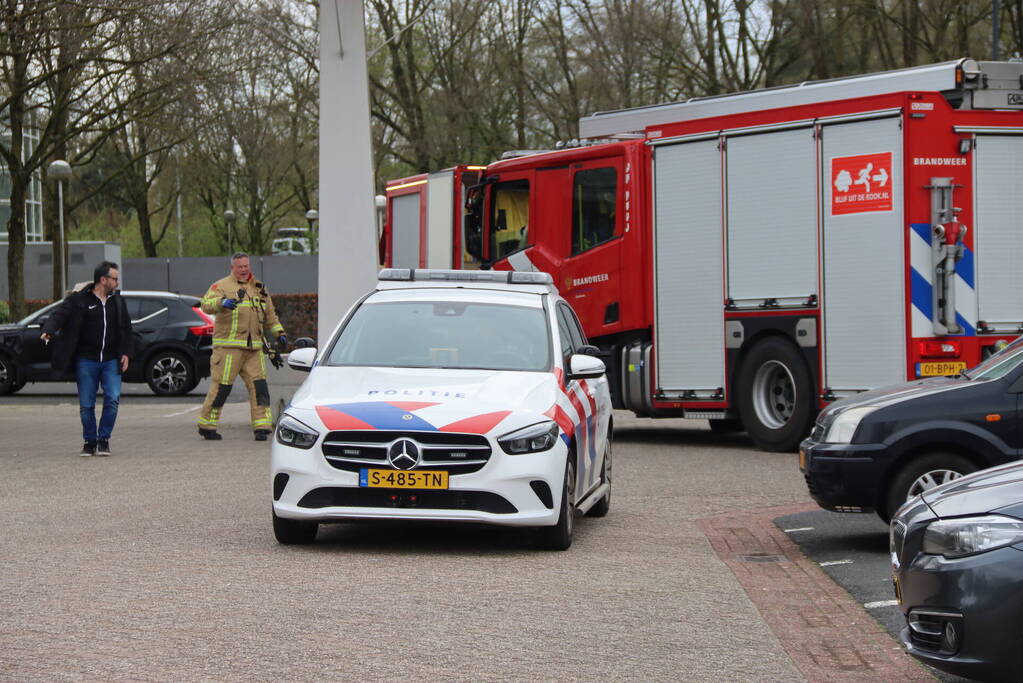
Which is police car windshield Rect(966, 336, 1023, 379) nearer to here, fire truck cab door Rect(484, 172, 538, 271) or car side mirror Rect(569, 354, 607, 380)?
car side mirror Rect(569, 354, 607, 380)

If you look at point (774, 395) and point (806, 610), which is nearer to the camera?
point (806, 610)

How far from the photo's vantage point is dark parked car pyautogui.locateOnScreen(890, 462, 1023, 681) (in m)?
5.05

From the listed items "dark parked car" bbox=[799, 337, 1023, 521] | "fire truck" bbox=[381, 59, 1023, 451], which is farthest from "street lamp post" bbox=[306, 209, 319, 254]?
"dark parked car" bbox=[799, 337, 1023, 521]

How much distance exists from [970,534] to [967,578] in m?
0.18

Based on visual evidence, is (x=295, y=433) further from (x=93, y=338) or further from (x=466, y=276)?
(x=93, y=338)

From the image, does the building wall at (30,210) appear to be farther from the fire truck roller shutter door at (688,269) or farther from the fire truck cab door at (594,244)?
the fire truck roller shutter door at (688,269)

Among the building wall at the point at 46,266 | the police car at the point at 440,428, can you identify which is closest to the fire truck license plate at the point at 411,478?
the police car at the point at 440,428

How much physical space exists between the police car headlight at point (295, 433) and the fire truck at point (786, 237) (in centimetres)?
719

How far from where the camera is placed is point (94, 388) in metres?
14.9

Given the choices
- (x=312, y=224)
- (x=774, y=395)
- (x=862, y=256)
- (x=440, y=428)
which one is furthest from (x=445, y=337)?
(x=312, y=224)

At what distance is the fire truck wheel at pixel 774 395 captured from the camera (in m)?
15.0

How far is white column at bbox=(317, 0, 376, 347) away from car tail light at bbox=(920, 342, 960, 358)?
254 inches

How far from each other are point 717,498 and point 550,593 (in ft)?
15.5

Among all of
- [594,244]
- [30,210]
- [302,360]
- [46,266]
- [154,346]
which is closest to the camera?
[302,360]
